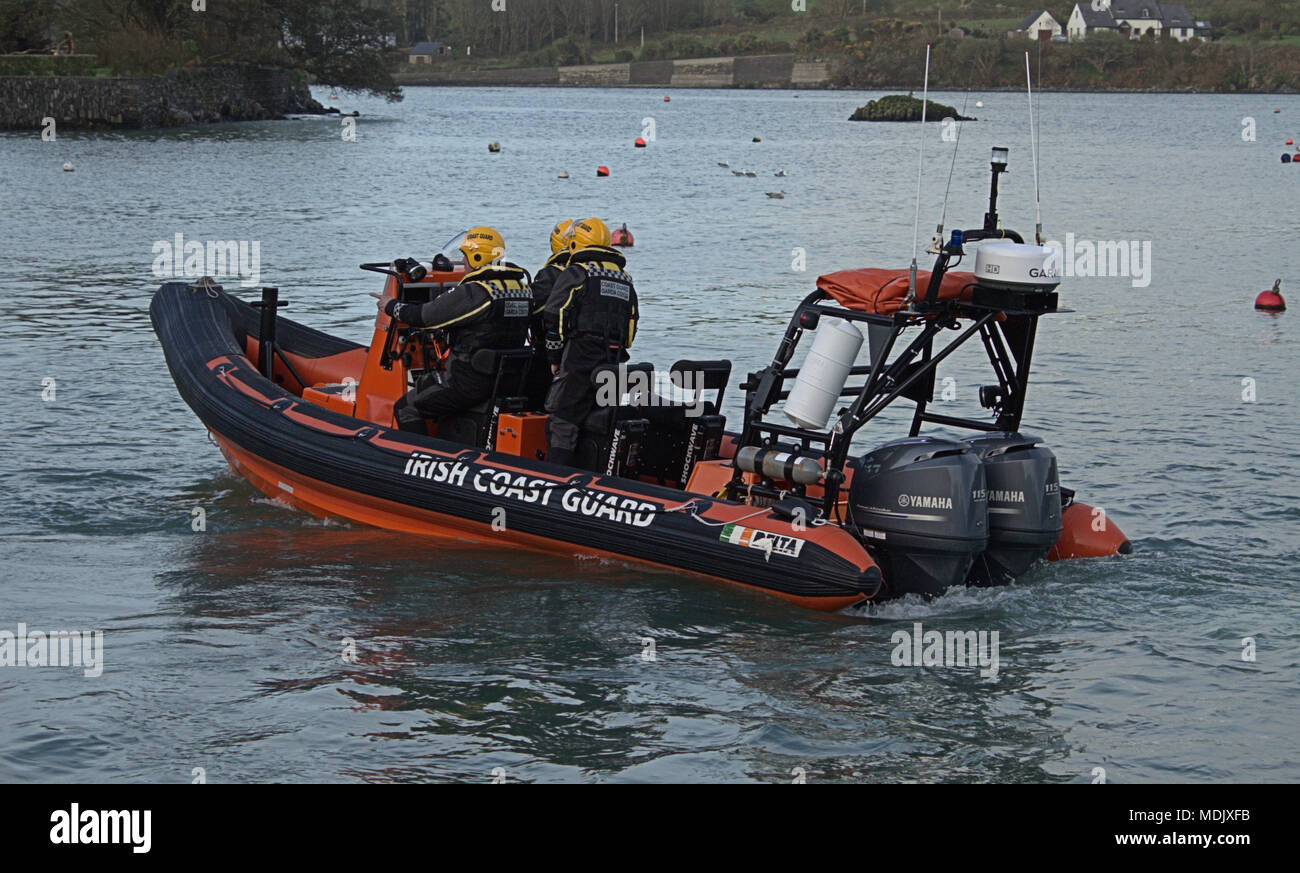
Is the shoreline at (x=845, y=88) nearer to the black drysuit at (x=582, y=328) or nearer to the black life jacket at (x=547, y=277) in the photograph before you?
the black life jacket at (x=547, y=277)

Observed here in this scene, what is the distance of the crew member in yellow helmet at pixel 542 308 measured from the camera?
7.88 meters

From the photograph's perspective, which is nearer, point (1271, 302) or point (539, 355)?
point (539, 355)

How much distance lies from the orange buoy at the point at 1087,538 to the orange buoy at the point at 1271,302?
9.66 m

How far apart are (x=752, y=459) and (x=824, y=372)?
1.97ft

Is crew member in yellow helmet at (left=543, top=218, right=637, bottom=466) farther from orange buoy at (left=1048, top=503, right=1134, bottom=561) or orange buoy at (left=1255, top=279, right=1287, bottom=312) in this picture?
orange buoy at (left=1255, top=279, right=1287, bottom=312)

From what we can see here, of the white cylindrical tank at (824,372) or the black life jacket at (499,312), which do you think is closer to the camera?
the white cylindrical tank at (824,372)

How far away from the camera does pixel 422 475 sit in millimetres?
7957

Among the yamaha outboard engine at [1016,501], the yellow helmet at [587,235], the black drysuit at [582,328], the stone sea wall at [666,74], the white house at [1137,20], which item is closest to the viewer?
the yamaha outboard engine at [1016,501]

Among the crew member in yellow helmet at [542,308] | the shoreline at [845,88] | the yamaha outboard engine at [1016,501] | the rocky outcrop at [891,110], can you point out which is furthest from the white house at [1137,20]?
the yamaha outboard engine at [1016,501]

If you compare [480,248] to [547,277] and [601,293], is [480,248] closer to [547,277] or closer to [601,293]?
[547,277]

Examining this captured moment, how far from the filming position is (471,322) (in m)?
7.93

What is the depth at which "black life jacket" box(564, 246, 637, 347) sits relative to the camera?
7.54 m

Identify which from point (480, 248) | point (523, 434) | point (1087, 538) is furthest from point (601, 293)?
point (1087, 538)
